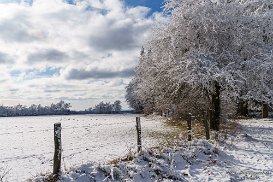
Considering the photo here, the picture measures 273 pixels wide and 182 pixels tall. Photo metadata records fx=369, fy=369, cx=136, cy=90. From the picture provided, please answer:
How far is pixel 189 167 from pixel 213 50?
36.9 ft

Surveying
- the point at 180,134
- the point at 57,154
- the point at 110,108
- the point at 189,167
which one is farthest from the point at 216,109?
the point at 110,108

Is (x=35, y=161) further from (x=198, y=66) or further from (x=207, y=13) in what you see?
(x=207, y=13)

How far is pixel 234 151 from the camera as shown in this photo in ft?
51.9

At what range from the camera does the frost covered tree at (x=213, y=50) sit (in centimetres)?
2091

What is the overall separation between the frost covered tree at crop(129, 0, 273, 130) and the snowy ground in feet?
19.7

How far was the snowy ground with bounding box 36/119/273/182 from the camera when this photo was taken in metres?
10.5

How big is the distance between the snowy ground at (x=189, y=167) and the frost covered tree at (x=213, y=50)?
6.01m

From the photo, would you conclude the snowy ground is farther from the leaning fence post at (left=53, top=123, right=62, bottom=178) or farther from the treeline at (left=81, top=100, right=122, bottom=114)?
the treeline at (left=81, top=100, right=122, bottom=114)

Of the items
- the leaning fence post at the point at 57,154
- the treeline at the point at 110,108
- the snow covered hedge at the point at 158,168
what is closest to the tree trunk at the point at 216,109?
the snow covered hedge at the point at 158,168

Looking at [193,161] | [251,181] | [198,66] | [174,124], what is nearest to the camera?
[251,181]

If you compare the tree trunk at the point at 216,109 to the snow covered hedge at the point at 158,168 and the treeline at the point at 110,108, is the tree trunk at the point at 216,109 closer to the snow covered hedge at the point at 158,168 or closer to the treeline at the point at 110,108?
the snow covered hedge at the point at 158,168

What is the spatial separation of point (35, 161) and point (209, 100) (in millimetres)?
11948

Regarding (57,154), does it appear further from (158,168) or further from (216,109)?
(216,109)

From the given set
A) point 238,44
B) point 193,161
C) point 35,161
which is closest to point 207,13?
point 238,44
